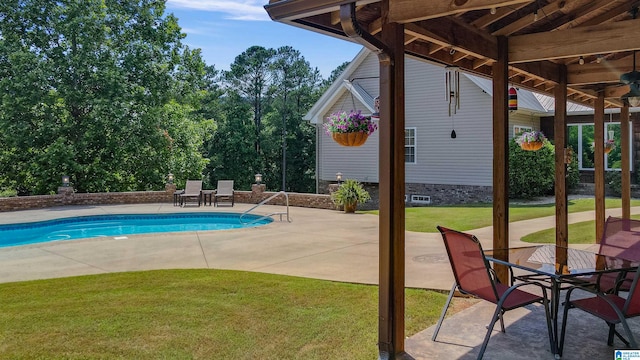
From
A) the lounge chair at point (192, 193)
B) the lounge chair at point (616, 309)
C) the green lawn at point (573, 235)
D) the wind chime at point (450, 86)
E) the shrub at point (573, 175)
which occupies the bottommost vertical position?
the green lawn at point (573, 235)

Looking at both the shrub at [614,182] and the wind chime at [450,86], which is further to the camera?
the shrub at [614,182]

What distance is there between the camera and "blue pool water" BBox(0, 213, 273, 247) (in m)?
11.7

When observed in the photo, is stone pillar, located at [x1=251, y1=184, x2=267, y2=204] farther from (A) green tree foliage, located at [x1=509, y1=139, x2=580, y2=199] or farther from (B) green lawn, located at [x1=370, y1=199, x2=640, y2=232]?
(A) green tree foliage, located at [x1=509, y1=139, x2=580, y2=199]

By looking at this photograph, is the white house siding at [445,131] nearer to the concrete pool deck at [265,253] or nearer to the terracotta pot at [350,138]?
the concrete pool deck at [265,253]

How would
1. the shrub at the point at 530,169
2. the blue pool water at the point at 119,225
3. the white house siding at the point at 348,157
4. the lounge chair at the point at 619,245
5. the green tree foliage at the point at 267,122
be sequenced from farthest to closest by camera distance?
1. the green tree foliage at the point at 267,122
2. the white house siding at the point at 348,157
3. the shrub at the point at 530,169
4. the blue pool water at the point at 119,225
5. the lounge chair at the point at 619,245

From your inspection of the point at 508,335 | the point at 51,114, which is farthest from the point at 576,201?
the point at 51,114

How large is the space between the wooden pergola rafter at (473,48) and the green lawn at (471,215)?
3889 millimetres

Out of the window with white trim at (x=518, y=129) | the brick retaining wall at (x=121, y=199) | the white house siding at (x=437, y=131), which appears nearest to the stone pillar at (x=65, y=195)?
the brick retaining wall at (x=121, y=199)

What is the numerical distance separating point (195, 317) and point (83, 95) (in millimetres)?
15448

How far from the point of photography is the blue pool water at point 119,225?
1167 centimetres

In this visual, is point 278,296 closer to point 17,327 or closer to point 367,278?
point 367,278

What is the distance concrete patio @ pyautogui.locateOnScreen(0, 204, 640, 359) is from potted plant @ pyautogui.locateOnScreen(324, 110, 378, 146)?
187 centimetres

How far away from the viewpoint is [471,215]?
1145cm

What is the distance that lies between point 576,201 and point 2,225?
1565cm
